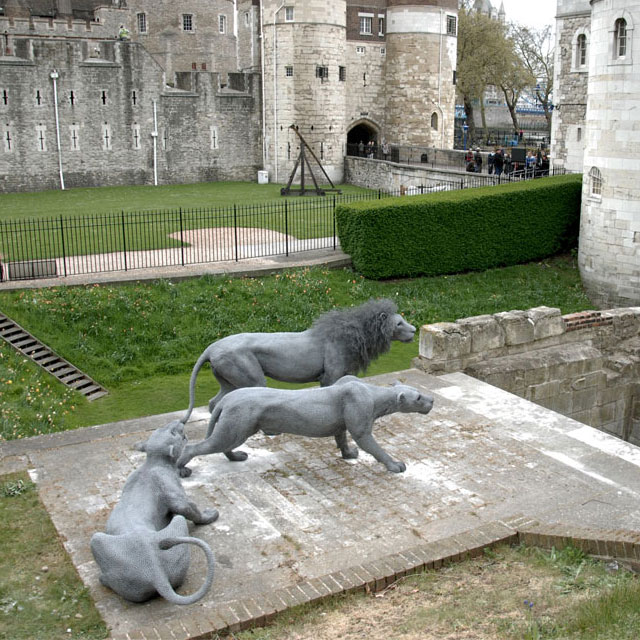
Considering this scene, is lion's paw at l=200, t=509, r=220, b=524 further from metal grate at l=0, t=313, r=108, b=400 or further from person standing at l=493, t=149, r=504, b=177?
person standing at l=493, t=149, r=504, b=177

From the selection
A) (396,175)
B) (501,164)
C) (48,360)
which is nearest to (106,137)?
(396,175)

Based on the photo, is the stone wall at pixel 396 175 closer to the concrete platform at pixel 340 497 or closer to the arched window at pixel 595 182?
the arched window at pixel 595 182

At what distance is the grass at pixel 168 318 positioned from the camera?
45.1 ft

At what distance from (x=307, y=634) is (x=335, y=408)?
8.83ft

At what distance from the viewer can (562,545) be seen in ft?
24.3

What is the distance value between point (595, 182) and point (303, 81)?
2107 centimetres

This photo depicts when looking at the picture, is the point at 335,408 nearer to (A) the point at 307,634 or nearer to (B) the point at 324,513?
(B) the point at 324,513

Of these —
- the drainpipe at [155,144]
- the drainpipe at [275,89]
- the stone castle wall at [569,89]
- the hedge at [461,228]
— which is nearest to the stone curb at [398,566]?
the hedge at [461,228]

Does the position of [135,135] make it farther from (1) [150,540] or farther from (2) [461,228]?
(1) [150,540]

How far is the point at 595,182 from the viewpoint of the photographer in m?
21.1

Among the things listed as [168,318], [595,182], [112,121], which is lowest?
[168,318]

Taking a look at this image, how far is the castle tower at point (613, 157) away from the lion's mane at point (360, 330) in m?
12.4

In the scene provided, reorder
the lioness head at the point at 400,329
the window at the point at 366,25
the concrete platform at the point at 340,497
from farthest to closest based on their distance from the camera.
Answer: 1. the window at the point at 366,25
2. the lioness head at the point at 400,329
3. the concrete platform at the point at 340,497

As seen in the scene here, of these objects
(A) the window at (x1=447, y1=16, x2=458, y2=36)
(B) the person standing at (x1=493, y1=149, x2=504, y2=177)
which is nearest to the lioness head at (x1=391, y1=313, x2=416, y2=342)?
(B) the person standing at (x1=493, y1=149, x2=504, y2=177)
